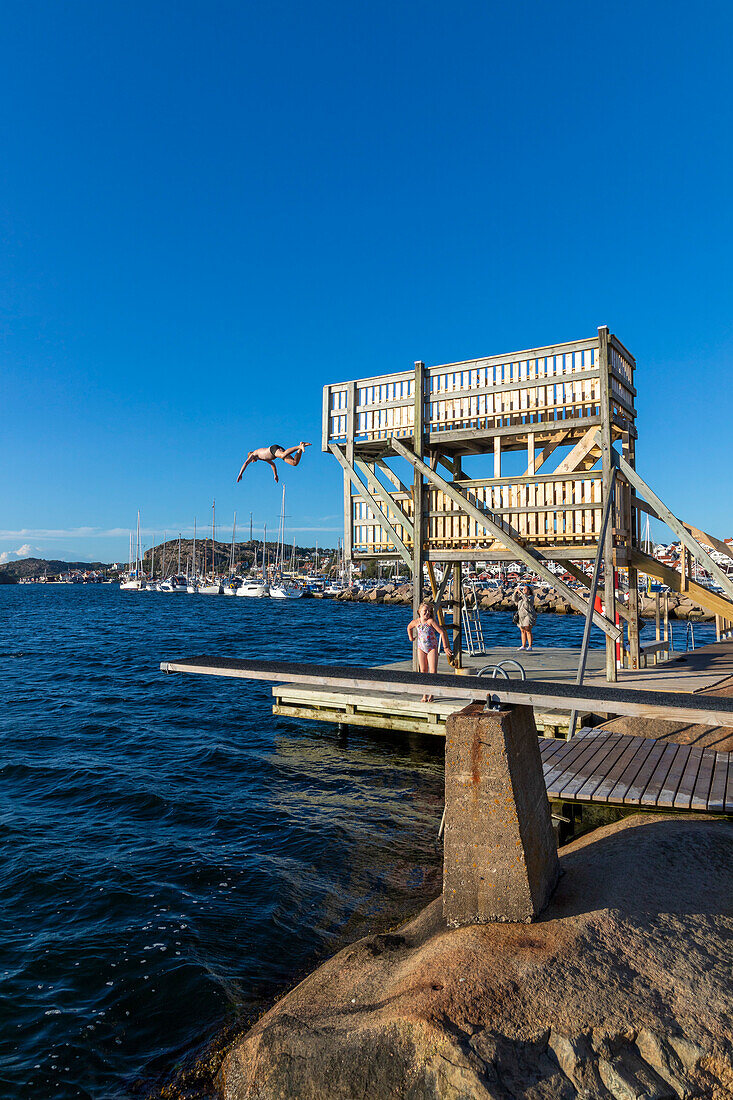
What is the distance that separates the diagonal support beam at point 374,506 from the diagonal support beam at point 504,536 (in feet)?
5.02

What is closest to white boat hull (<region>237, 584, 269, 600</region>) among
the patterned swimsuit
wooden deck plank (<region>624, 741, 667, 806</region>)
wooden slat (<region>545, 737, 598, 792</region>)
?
the patterned swimsuit

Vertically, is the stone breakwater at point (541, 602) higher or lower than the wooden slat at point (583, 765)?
lower

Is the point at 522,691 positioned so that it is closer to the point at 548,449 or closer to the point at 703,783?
the point at 703,783

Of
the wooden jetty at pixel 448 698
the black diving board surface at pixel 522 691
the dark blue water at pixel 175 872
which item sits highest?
the black diving board surface at pixel 522 691

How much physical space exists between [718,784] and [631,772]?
102 centimetres

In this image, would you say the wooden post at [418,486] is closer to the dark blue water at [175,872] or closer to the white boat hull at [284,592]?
the dark blue water at [175,872]

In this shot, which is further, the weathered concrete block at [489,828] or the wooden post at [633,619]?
the wooden post at [633,619]

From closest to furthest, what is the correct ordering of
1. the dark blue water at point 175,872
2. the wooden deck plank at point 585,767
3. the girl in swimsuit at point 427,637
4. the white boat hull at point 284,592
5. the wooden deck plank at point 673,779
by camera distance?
1. the dark blue water at point 175,872
2. the wooden deck plank at point 673,779
3. the wooden deck plank at point 585,767
4. the girl in swimsuit at point 427,637
5. the white boat hull at point 284,592

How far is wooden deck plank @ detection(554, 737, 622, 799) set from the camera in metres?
7.85

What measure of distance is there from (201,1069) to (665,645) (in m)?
18.0

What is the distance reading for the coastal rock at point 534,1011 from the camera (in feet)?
11.4

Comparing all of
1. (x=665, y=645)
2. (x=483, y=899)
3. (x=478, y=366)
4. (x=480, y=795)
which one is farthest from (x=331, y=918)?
(x=665, y=645)

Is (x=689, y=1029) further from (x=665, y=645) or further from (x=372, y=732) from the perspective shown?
(x=665, y=645)

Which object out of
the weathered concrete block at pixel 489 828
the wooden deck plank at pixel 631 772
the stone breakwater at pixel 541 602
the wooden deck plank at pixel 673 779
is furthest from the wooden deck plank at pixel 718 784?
the stone breakwater at pixel 541 602
